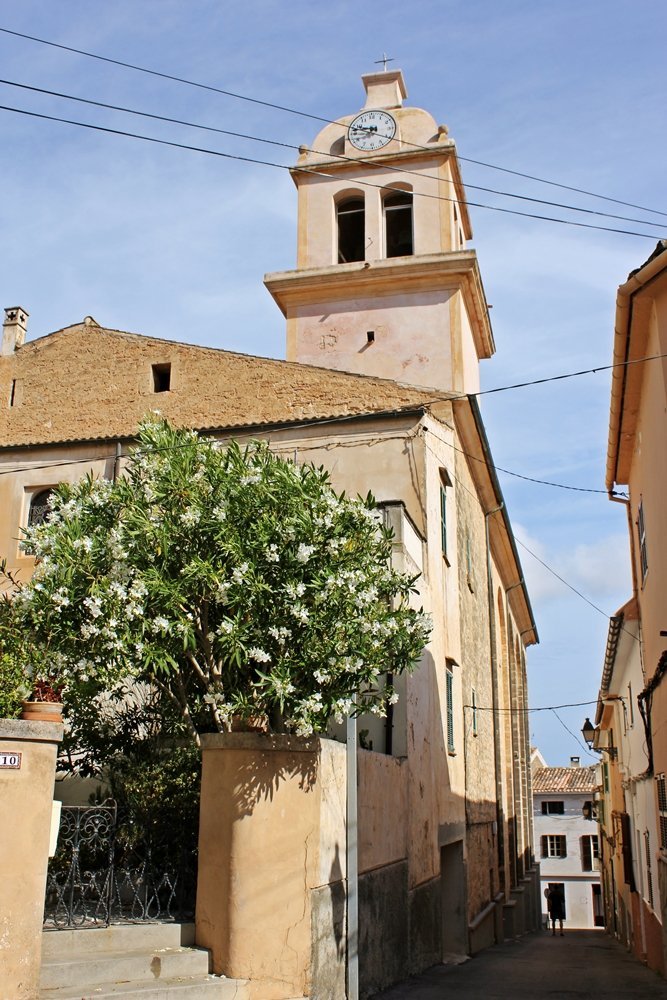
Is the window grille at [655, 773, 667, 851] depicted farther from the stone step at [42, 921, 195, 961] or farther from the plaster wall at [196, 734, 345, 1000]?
the stone step at [42, 921, 195, 961]

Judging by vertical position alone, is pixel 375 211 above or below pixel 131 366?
above

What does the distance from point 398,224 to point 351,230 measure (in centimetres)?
120

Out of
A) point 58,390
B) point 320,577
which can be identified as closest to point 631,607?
point 320,577

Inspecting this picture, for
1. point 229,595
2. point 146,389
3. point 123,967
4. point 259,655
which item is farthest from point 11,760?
point 146,389

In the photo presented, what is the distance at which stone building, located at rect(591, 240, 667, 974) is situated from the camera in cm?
1214

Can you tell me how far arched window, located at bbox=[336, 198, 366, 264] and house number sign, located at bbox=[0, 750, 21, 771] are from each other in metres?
18.6

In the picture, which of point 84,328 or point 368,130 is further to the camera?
point 368,130

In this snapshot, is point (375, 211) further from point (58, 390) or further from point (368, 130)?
point (58, 390)

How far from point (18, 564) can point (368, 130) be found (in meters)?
13.5

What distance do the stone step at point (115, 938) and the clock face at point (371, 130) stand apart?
64.5ft

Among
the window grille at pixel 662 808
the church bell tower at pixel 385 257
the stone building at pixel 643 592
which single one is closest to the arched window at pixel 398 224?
the church bell tower at pixel 385 257

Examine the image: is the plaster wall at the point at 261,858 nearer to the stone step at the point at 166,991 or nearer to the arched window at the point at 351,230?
the stone step at the point at 166,991

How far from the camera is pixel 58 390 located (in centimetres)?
2031

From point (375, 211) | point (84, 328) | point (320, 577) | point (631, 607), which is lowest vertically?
point (320, 577)
